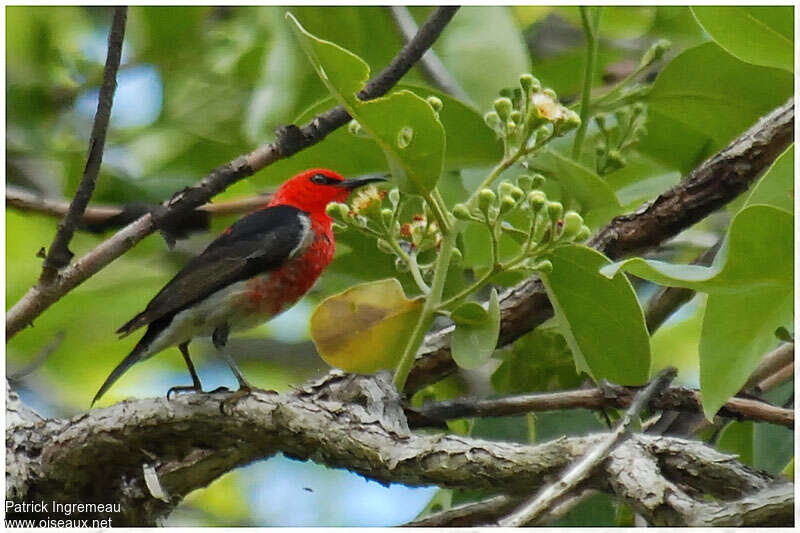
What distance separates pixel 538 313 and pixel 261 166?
92cm

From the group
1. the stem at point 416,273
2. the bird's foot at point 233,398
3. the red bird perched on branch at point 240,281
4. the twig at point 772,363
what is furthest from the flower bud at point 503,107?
the red bird perched on branch at point 240,281

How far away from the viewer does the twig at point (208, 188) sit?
2900mm

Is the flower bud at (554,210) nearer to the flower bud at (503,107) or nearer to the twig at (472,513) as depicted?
the flower bud at (503,107)

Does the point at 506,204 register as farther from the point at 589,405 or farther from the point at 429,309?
the point at 589,405

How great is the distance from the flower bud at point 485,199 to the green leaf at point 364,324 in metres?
0.36

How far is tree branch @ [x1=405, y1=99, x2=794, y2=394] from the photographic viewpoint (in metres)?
2.93

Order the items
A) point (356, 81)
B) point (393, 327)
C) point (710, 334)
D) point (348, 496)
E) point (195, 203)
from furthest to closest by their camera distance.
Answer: point (348, 496), point (195, 203), point (393, 327), point (356, 81), point (710, 334)

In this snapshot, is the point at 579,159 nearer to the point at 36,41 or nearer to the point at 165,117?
the point at 165,117

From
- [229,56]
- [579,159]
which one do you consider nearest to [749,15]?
[579,159]

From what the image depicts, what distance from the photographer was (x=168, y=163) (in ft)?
14.6

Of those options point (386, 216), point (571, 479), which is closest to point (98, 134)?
point (386, 216)

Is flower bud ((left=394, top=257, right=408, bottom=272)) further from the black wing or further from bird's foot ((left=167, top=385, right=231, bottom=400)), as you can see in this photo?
the black wing

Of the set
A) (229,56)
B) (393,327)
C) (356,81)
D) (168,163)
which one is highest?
(229,56)

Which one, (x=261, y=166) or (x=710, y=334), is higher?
(x=261, y=166)
